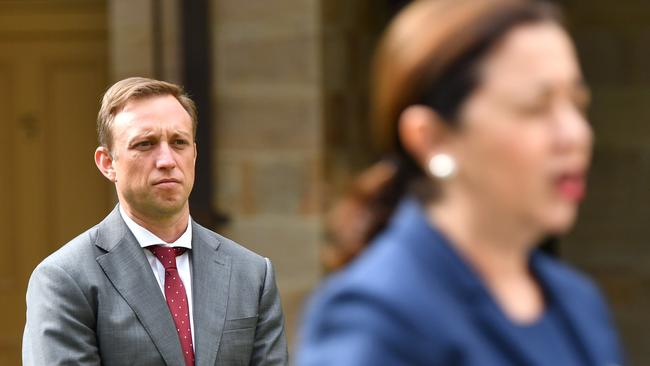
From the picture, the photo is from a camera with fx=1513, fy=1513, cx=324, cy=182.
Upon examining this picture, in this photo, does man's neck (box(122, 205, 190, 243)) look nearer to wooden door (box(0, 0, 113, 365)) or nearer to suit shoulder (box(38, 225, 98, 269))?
suit shoulder (box(38, 225, 98, 269))

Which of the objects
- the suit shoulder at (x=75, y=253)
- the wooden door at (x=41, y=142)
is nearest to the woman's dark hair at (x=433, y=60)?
the suit shoulder at (x=75, y=253)

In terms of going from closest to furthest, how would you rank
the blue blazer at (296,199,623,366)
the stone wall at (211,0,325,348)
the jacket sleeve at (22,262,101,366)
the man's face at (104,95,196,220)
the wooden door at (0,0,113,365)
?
the blue blazer at (296,199,623,366) → the jacket sleeve at (22,262,101,366) → the man's face at (104,95,196,220) → the stone wall at (211,0,325,348) → the wooden door at (0,0,113,365)

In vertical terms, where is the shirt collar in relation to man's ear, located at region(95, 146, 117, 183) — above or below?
below

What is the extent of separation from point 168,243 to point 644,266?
13.2ft

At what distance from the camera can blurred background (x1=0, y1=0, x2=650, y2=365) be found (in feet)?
21.2

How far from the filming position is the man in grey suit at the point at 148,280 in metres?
3.32

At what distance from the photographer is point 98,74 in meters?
7.30

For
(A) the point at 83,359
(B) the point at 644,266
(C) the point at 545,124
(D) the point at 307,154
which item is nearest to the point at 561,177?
(C) the point at 545,124

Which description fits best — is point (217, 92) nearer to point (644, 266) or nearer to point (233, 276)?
point (644, 266)

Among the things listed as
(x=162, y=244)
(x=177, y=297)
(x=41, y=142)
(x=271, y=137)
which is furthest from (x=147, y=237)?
(x=41, y=142)

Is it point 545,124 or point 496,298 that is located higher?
point 545,124

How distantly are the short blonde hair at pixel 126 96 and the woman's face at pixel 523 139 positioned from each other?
190 cm

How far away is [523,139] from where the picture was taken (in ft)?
5.35

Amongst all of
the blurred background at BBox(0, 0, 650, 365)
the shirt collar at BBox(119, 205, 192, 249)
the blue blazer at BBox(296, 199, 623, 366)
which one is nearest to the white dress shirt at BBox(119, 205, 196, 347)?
the shirt collar at BBox(119, 205, 192, 249)
